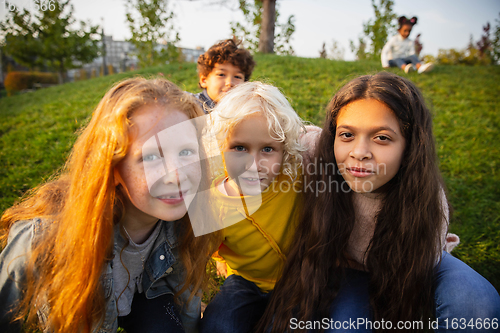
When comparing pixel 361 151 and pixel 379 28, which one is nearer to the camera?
pixel 361 151

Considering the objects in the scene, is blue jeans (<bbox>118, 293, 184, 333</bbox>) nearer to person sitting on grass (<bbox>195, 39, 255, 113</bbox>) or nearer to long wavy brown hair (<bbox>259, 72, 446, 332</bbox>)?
long wavy brown hair (<bbox>259, 72, 446, 332</bbox>)

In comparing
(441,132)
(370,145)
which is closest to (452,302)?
(370,145)

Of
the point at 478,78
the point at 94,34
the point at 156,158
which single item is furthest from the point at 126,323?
the point at 94,34

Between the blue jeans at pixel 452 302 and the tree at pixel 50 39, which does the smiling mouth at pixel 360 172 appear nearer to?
the blue jeans at pixel 452 302

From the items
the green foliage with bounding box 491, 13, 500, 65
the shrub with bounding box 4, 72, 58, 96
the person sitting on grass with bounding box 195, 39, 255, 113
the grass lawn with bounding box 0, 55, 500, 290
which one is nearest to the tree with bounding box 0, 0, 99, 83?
the shrub with bounding box 4, 72, 58, 96

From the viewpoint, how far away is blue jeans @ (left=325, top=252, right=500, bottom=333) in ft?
4.44

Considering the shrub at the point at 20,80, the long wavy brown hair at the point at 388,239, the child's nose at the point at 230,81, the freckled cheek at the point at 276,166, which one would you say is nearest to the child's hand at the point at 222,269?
the long wavy brown hair at the point at 388,239

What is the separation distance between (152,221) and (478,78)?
26.1 feet

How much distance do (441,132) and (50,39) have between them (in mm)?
17505

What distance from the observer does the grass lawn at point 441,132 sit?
2.86 metres

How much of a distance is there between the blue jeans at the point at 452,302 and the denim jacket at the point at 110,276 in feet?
3.09

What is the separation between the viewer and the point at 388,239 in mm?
1637

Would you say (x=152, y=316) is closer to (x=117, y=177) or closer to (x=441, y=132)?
(x=117, y=177)

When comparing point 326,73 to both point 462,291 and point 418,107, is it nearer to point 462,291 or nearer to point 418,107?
point 418,107
